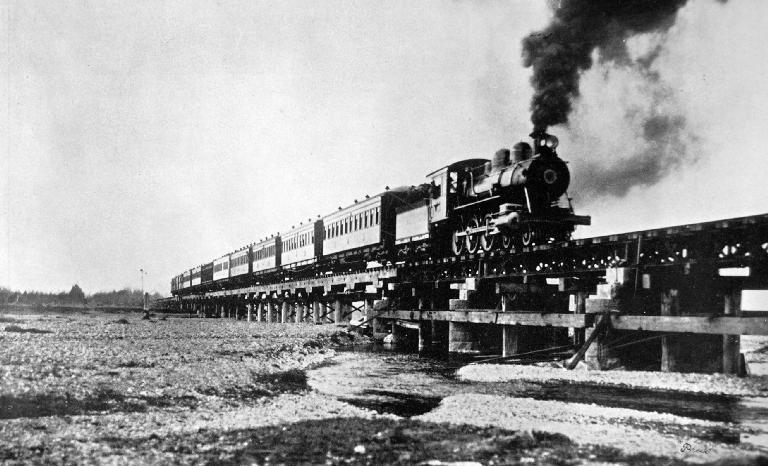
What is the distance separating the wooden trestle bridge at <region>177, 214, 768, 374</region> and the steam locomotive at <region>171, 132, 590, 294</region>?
1298mm

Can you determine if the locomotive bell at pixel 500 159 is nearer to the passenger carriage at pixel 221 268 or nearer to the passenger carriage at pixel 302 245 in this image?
the passenger carriage at pixel 302 245

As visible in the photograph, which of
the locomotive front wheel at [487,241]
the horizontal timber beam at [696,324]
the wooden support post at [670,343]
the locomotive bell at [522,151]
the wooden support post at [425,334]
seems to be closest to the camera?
the horizontal timber beam at [696,324]

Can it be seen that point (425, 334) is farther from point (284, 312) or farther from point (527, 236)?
point (284, 312)

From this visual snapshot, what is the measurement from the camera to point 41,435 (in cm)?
545

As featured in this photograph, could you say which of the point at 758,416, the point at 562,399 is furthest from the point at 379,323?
the point at 758,416

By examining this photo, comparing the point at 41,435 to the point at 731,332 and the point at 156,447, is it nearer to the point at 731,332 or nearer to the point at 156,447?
the point at 156,447

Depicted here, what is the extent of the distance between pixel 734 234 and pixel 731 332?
1519 millimetres

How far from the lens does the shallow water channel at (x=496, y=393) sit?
726cm

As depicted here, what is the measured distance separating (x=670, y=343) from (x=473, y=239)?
8385 millimetres

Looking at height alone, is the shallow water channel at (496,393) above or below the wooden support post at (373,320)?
below

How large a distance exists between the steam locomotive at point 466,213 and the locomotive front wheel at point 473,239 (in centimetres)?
3

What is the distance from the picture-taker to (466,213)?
19062mm
